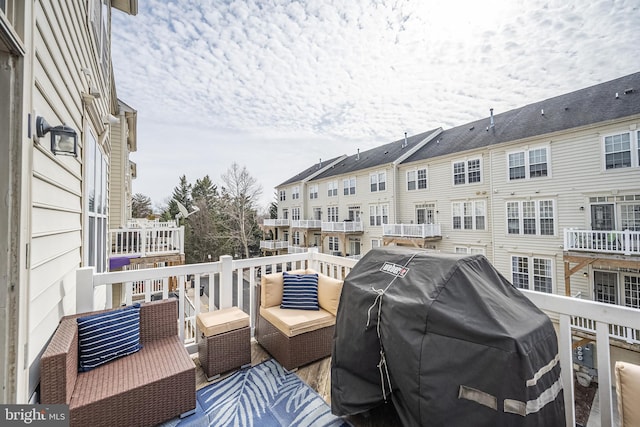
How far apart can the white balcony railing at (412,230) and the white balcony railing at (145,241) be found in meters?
8.91

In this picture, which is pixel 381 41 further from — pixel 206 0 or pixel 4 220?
pixel 4 220

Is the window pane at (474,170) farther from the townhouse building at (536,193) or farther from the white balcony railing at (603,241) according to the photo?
the white balcony railing at (603,241)

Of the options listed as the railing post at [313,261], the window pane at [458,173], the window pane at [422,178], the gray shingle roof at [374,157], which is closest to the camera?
the railing post at [313,261]

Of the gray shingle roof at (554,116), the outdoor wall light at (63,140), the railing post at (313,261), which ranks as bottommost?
the railing post at (313,261)

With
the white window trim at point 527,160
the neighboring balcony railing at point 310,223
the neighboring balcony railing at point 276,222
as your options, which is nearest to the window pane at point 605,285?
the white window trim at point 527,160

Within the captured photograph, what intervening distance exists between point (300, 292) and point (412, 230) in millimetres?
9736

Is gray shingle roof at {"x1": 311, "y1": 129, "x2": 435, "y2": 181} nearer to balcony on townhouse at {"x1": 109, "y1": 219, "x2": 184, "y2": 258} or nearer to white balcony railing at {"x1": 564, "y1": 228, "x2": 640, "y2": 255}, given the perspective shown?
white balcony railing at {"x1": 564, "y1": 228, "x2": 640, "y2": 255}

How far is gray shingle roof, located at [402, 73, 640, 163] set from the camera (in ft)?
25.8

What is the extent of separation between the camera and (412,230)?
11.7 metres

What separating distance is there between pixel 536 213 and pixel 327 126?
7.92 meters

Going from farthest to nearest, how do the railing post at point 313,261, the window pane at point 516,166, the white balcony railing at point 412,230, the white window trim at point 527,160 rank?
the white balcony railing at point 412,230 < the window pane at point 516,166 < the white window trim at point 527,160 < the railing post at point 313,261

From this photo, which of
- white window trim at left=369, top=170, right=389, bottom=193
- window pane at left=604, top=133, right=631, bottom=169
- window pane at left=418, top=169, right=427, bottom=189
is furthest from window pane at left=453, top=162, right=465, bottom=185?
window pane at left=604, top=133, right=631, bottom=169

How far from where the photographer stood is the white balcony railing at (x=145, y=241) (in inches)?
260

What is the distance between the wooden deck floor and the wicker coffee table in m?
0.15
